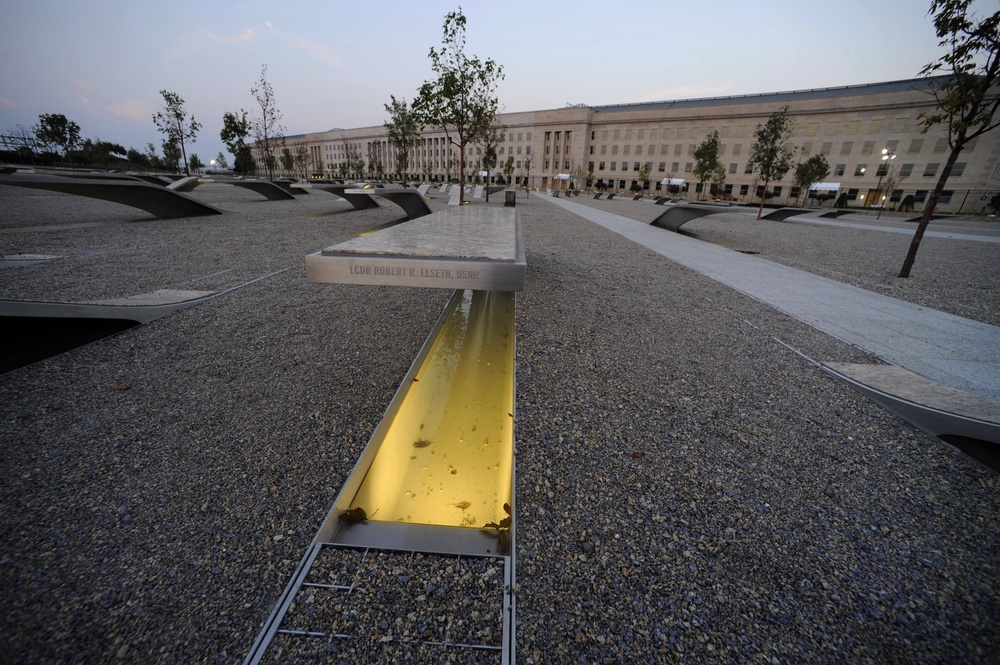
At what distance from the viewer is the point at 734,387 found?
3.59 metres

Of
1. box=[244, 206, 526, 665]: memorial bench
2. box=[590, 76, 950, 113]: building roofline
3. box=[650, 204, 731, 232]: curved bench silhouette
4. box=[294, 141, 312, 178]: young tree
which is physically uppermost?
box=[590, 76, 950, 113]: building roofline

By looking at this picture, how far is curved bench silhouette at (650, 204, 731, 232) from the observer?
1382 centimetres

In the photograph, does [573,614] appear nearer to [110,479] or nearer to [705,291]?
[110,479]

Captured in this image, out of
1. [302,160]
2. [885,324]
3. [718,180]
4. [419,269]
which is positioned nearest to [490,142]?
[302,160]

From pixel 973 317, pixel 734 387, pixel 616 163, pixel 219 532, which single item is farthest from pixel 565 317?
pixel 616 163

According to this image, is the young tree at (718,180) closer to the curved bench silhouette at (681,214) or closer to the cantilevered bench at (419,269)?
the curved bench silhouette at (681,214)

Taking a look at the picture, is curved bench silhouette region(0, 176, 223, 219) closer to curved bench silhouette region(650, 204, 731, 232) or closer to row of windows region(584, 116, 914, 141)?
curved bench silhouette region(650, 204, 731, 232)

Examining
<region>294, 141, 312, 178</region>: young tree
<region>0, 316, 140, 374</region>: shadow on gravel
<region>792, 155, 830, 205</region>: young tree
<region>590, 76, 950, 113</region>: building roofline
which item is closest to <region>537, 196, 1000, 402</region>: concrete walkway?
<region>0, 316, 140, 374</region>: shadow on gravel

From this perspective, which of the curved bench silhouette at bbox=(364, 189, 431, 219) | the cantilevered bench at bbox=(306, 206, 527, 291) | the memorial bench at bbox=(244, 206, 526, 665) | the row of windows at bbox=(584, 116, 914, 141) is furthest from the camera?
the row of windows at bbox=(584, 116, 914, 141)

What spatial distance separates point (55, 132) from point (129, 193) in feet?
190

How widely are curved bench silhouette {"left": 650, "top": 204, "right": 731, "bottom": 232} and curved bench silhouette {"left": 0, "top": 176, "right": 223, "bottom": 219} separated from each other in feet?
54.3

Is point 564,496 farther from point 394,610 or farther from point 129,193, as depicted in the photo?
point 129,193

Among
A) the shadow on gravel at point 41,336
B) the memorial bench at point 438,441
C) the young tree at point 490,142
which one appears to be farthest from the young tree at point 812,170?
the shadow on gravel at point 41,336

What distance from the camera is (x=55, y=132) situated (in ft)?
154
